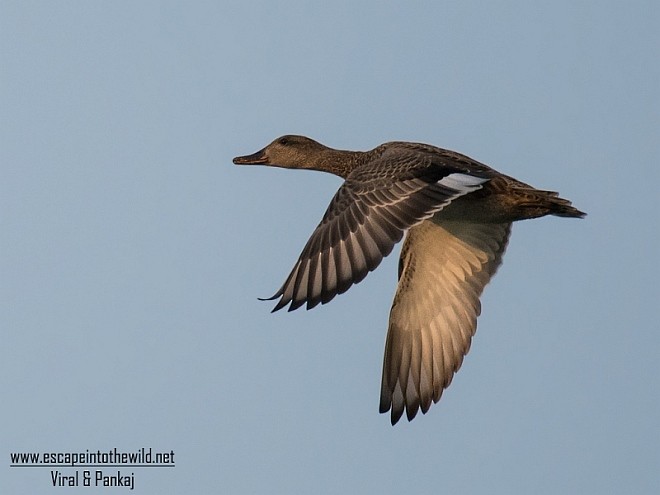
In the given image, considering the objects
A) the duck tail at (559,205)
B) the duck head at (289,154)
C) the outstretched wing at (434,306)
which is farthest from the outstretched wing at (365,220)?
the duck head at (289,154)

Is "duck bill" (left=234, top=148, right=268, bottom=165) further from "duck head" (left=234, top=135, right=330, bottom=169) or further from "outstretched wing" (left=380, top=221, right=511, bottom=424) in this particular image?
"outstretched wing" (left=380, top=221, right=511, bottom=424)

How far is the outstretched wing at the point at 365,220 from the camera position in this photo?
12.6 m

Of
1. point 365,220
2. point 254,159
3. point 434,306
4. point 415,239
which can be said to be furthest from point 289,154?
point 365,220

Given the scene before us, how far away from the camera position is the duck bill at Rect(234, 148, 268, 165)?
674 inches

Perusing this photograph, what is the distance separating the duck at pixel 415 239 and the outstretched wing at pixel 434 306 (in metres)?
0.01

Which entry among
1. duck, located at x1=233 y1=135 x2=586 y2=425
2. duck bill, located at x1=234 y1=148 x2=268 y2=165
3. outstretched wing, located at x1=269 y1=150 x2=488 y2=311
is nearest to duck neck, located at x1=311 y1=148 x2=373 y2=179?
duck, located at x1=233 y1=135 x2=586 y2=425

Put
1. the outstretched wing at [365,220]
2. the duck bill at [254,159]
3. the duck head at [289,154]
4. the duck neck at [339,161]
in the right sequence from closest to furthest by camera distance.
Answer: the outstretched wing at [365,220]
the duck neck at [339,161]
the duck head at [289,154]
the duck bill at [254,159]

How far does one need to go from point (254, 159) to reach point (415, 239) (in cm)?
257

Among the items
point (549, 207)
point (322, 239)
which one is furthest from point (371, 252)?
point (549, 207)

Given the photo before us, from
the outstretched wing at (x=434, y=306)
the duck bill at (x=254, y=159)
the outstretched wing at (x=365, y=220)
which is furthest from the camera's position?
the duck bill at (x=254, y=159)

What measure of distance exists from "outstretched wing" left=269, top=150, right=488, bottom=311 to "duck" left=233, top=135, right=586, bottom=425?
1 centimetres

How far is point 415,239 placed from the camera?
626 inches

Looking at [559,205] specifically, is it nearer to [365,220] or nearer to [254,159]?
[365,220]

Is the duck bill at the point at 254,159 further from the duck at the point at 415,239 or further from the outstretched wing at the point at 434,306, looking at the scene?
the outstretched wing at the point at 434,306
